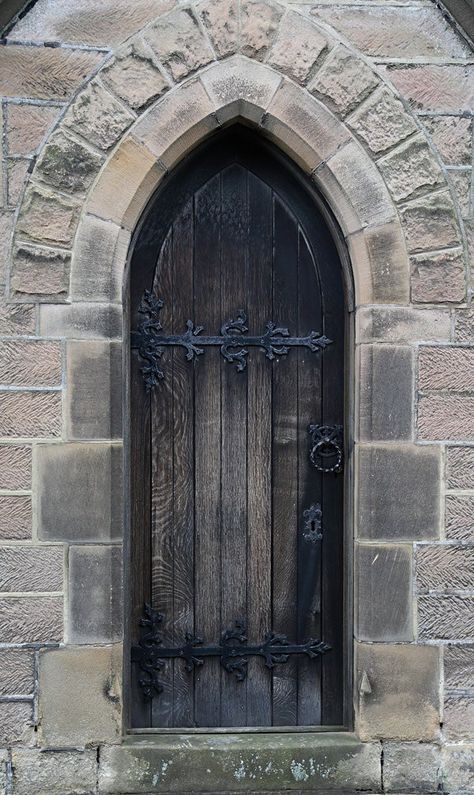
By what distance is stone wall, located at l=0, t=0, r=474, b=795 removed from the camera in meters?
3.10

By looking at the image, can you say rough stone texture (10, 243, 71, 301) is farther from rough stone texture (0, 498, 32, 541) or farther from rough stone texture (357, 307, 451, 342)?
rough stone texture (357, 307, 451, 342)

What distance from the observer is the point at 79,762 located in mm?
3176

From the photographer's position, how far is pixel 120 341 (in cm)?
316

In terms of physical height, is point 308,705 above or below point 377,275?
below

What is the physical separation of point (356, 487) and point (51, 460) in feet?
4.02

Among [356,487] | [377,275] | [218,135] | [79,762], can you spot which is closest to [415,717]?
[356,487]

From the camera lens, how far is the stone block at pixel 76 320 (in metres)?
3.11

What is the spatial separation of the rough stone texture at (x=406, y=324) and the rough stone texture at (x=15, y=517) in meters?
1.50

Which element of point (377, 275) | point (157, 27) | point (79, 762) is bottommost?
point (79, 762)

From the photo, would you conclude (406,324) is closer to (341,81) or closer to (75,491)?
(341,81)

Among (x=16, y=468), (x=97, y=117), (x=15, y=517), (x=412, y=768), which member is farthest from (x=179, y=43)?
(x=412, y=768)

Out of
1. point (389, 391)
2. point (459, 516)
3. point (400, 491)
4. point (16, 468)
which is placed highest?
point (389, 391)

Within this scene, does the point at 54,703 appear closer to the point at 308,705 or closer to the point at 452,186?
the point at 308,705

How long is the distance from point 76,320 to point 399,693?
78.2 inches
